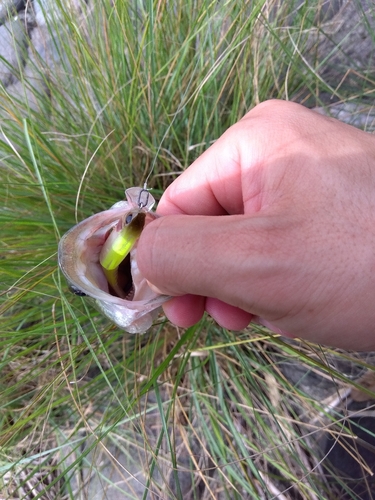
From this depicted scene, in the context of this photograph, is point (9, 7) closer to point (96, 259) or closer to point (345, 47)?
point (96, 259)

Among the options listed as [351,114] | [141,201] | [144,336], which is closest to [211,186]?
[141,201]

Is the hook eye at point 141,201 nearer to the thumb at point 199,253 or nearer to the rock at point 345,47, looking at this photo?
the thumb at point 199,253

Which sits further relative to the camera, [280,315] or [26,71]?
[26,71]

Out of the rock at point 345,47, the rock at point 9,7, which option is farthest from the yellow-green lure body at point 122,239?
the rock at point 345,47

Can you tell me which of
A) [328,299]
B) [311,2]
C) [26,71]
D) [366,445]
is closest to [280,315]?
[328,299]

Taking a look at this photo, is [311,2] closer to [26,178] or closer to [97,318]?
[26,178]

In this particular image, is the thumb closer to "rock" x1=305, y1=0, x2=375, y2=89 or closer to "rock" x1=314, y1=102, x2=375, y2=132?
"rock" x1=314, y1=102, x2=375, y2=132
